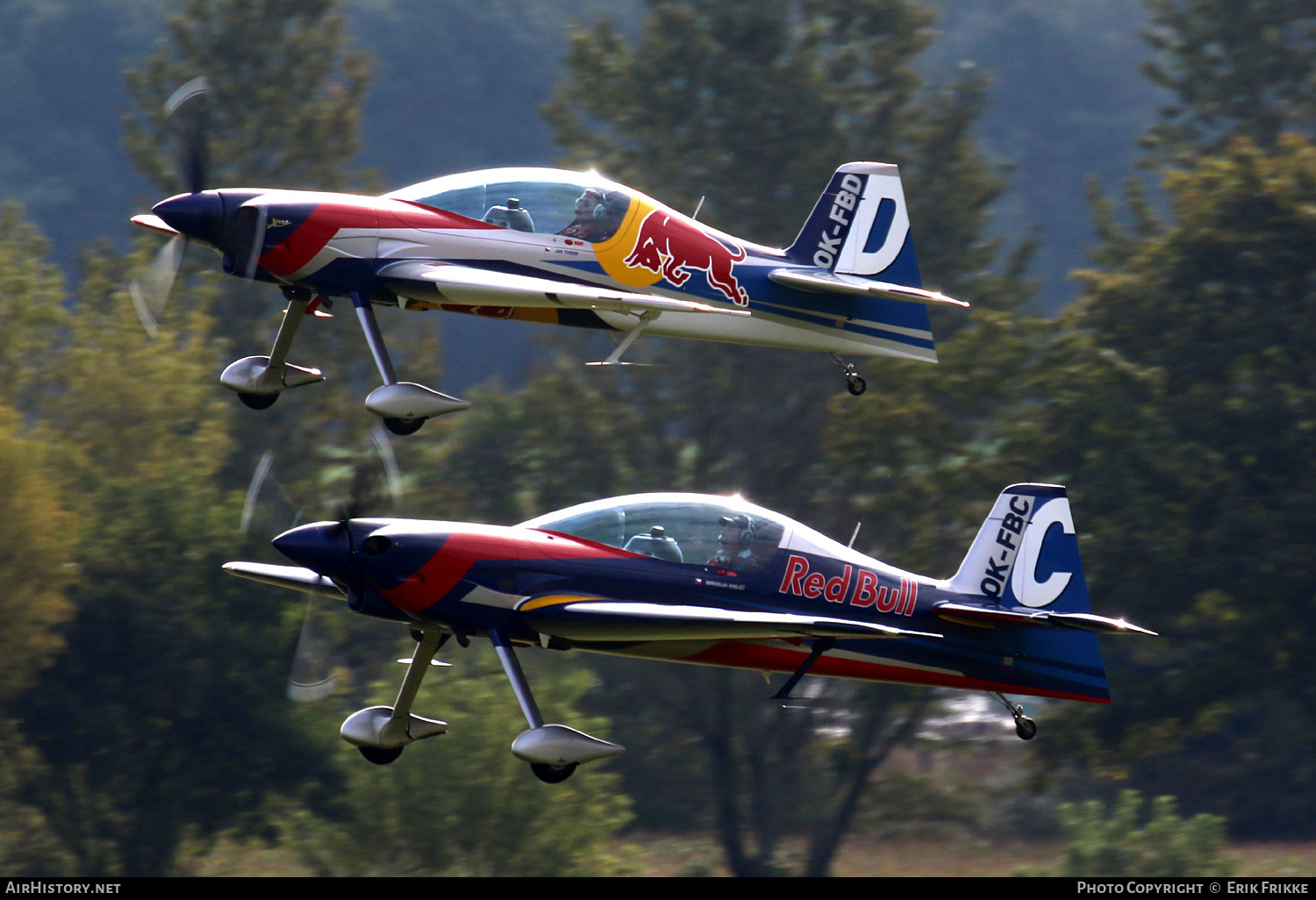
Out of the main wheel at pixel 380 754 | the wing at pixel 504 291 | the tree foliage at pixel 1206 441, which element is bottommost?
the tree foliage at pixel 1206 441

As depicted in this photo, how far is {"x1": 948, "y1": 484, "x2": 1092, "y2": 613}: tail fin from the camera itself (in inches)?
689

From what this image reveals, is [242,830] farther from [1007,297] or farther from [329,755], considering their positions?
[1007,297]

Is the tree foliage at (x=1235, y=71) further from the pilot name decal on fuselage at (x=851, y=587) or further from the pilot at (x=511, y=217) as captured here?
the pilot at (x=511, y=217)

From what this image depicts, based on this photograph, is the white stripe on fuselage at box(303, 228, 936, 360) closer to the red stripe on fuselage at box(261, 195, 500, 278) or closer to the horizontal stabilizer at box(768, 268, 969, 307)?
the red stripe on fuselage at box(261, 195, 500, 278)

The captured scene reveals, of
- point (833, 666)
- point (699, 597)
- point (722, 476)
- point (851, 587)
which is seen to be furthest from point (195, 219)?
point (722, 476)

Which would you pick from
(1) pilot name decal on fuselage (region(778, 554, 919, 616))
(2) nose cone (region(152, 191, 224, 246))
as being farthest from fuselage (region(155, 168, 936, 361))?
(1) pilot name decal on fuselage (region(778, 554, 919, 616))

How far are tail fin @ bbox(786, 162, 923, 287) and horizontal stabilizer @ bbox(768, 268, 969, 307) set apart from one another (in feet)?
1.47

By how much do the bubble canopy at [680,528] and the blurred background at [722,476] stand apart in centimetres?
1664

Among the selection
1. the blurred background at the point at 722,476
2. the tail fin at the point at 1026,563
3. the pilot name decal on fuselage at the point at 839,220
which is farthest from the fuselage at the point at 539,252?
the blurred background at the point at 722,476

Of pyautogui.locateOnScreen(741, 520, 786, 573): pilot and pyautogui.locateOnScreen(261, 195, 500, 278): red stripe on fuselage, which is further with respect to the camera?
pyautogui.locateOnScreen(741, 520, 786, 573): pilot

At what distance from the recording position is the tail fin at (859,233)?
18500 mm

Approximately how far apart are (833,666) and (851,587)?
878mm

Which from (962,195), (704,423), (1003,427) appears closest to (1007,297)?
(962,195)

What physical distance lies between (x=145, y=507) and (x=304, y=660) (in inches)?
1211
